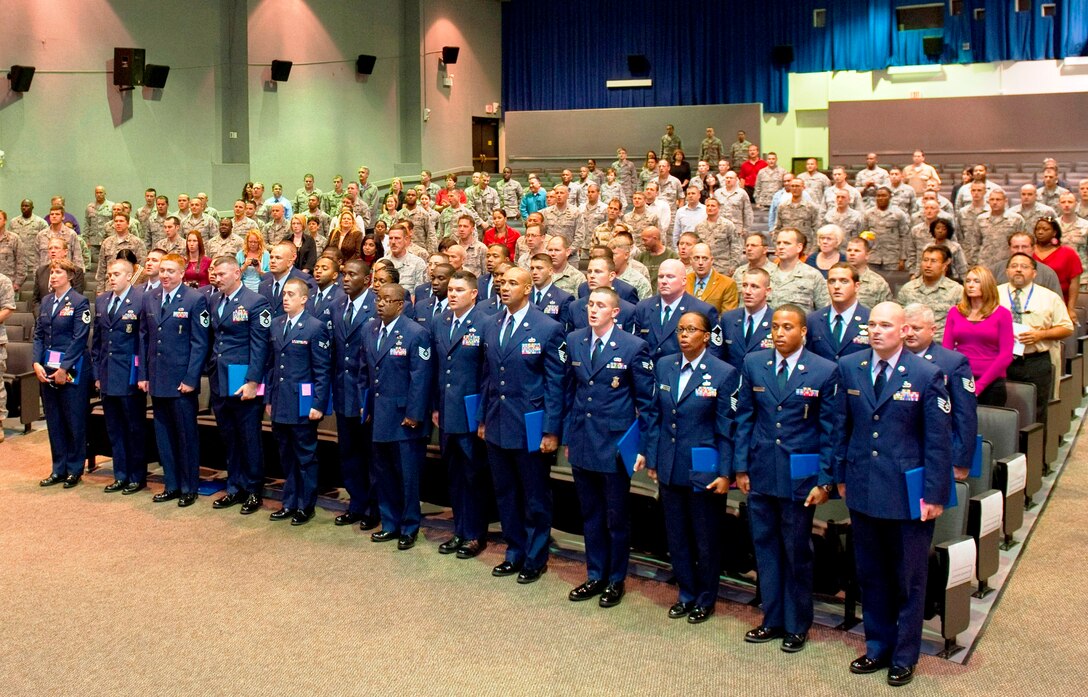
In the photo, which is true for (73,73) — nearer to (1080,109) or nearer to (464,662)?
(464,662)

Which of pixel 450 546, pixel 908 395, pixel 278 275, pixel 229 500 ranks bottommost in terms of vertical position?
pixel 450 546

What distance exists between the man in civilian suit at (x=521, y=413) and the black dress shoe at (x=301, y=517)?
1.35 meters

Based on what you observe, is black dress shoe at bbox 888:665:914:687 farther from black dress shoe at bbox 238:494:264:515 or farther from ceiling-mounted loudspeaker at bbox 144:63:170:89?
ceiling-mounted loudspeaker at bbox 144:63:170:89

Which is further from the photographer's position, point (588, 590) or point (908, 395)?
point (588, 590)

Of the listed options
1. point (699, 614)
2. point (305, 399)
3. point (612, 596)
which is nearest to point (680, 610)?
point (699, 614)

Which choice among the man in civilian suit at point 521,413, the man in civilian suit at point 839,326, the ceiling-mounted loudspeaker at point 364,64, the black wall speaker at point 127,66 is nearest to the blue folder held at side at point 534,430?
the man in civilian suit at point 521,413

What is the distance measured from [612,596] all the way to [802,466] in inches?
44.7

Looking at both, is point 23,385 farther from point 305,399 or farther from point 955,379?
point 955,379

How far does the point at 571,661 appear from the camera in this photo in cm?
433

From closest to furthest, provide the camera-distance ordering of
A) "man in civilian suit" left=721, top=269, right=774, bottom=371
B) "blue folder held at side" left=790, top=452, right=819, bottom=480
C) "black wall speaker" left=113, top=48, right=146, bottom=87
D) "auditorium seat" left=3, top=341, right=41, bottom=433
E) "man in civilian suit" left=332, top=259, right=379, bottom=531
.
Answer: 1. "blue folder held at side" left=790, top=452, right=819, bottom=480
2. "man in civilian suit" left=721, top=269, right=774, bottom=371
3. "man in civilian suit" left=332, top=259, right=379, bottom=531
4. "auditorium seat" left=3, top=341, right=41, bottom=433
5. "black wall speaker" left=113, top=48, right=146, bottom=87

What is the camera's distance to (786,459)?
433 centimetres

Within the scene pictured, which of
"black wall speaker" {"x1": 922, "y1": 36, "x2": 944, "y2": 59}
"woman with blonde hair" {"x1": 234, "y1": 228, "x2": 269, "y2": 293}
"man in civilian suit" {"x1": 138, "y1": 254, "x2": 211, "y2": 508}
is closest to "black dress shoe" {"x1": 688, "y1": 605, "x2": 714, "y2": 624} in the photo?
"man in civilian suit" {"x1": 138, "y1": 254, "x2": 211, "y2": 508}

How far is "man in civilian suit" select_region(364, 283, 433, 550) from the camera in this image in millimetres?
5691

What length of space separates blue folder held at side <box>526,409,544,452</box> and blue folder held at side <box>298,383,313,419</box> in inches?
60.1
